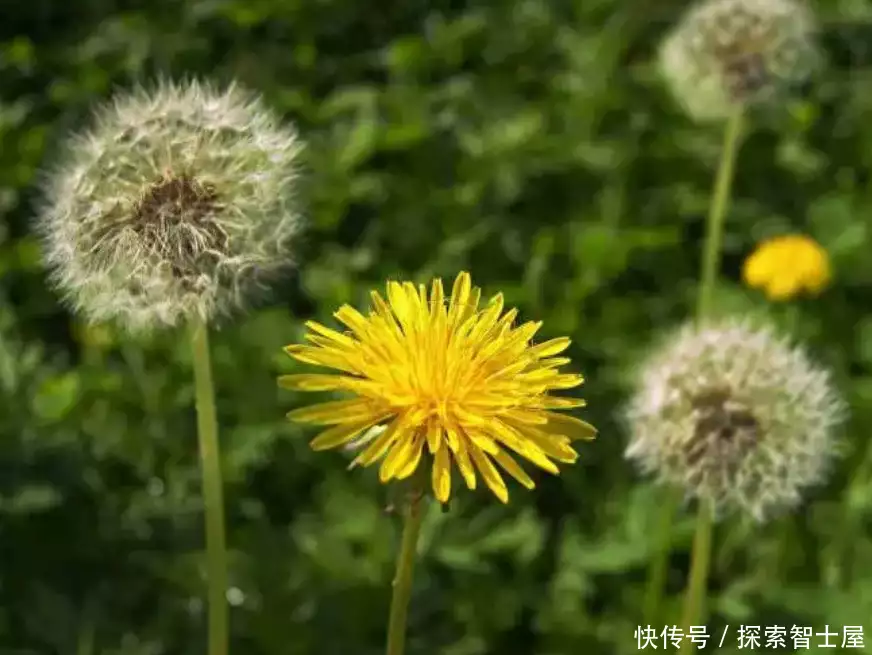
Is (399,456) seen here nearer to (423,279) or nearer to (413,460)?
(413,460)

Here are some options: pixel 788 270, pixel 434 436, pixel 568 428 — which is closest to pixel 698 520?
pixel 568 428

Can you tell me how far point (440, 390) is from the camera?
1.10m

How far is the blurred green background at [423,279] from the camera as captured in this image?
208 centimetres

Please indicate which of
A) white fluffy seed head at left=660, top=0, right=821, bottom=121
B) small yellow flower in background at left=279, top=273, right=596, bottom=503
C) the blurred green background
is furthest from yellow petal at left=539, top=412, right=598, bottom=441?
white fluffy seed head at left=660, top=0, right=821, bottom=121

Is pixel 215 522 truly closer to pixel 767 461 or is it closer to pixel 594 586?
pixel 767 461

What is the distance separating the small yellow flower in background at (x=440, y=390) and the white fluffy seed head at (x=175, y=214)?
31cm

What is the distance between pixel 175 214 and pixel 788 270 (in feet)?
5.68

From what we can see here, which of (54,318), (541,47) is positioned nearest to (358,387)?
(54,318)

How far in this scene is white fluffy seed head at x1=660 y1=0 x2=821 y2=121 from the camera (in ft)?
8.66

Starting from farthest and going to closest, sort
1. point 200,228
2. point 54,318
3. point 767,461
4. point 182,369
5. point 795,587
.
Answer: point 54,318 < point 182,369 < point 795,587 < point 767,461 < point 200,228

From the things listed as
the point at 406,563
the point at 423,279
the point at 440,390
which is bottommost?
the point at 406,563

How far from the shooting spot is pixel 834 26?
3982mm

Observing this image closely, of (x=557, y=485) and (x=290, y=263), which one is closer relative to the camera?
(x=290, y=263)

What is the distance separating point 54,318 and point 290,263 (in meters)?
1.53
